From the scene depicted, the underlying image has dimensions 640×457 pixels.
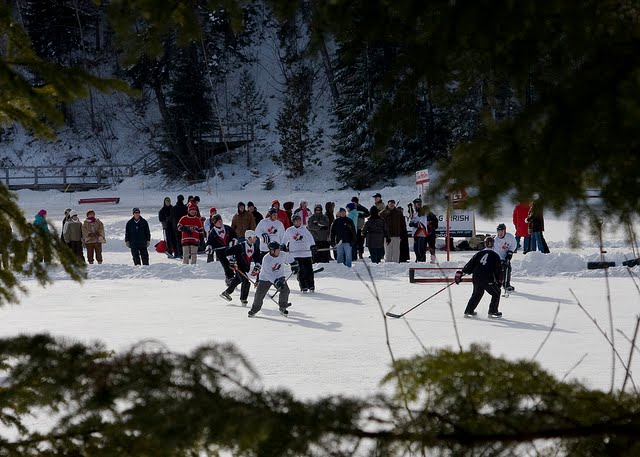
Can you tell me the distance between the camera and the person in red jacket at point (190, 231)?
19359 millimetres

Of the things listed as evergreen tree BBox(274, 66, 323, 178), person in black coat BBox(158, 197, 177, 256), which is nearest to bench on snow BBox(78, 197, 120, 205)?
evergreen tree BBox(274, 66, 323, 178)

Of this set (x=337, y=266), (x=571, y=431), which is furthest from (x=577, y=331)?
(x=571, y=431)

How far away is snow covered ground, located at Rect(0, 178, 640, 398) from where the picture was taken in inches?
355

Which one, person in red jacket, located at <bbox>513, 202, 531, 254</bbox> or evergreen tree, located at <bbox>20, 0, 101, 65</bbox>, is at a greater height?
evergreen tree, located at <bbox>20, 0, 101, 65</bbox>

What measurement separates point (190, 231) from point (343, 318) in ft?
26.0

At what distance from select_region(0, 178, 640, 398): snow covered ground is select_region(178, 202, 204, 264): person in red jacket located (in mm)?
949

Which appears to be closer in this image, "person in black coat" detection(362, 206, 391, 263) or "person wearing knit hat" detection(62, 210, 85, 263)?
"person in black coat" detection(362, 206, 391, 263)

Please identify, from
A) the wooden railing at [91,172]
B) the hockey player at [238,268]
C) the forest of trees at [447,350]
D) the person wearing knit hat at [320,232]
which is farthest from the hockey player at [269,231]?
the wooden railing at [91,172]

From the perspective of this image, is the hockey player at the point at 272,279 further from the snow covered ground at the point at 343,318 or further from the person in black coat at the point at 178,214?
the person in black coat at the point at 178,214

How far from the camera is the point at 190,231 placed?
19.5 metres

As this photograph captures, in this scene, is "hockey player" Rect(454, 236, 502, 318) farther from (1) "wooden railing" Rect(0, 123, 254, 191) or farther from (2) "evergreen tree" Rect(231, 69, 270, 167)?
(2) "evergreen tree" Rect(231, 69, 270, 167)

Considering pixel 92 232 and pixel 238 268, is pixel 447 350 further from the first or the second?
pixel 92 232

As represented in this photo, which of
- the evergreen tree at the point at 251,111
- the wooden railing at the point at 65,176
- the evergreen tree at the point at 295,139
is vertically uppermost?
the evergreen tree at the point at 251,111

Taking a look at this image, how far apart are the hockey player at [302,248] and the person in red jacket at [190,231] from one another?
A: 4649 millimetres
